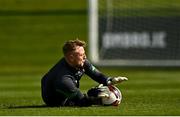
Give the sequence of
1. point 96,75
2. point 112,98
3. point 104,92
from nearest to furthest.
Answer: point 104,92, point 112,98, point 96,75

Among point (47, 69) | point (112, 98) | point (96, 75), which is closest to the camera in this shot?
point (112, 98)

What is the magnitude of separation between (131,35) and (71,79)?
1452 centimetres

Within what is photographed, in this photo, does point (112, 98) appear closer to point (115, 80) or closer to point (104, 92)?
point (104, 92)

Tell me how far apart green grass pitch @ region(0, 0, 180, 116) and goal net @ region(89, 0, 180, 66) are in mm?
870

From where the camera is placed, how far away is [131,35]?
2591 cm

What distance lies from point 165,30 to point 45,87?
14926 millimetres

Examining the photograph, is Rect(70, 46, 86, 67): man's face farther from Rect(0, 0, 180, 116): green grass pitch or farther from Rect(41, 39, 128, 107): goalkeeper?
Rect(0, 0, 180, 116): green grass pitch

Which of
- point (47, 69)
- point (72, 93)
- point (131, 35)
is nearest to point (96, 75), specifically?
point (72, 93)

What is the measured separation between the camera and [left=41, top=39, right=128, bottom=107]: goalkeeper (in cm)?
1132

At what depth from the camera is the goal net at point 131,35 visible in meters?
25.7

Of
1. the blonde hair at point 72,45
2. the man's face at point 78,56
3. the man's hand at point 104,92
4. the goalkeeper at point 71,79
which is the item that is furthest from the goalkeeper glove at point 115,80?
the blonde hair at point 72,45

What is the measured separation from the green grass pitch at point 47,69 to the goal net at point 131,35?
34.3 inches

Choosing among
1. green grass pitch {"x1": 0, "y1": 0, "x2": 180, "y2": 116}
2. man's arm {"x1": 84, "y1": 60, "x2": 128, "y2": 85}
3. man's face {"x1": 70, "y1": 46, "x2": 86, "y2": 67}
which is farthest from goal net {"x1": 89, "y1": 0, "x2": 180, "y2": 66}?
man's face {"x1": 70, "y1": 46, "x2": 86, "y2": 67}

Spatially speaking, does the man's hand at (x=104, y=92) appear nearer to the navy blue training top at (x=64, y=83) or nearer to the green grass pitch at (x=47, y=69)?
the navy blue training top at (x=64, y=83)
